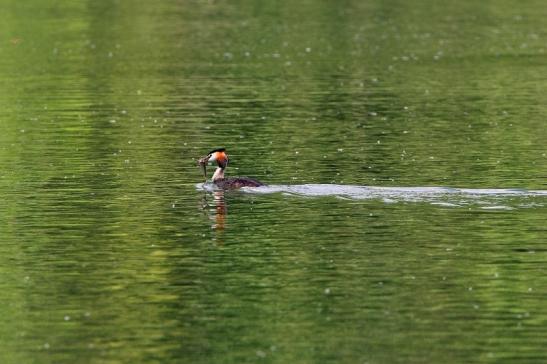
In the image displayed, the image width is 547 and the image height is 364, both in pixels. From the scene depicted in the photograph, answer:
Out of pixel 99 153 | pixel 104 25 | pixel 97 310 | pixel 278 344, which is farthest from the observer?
pixel 104 25

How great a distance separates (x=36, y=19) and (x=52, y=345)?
174 feet

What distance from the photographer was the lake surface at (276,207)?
1823 centimetres

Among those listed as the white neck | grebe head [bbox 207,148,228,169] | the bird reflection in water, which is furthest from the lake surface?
grebe head [bbox 207,148,228,169]

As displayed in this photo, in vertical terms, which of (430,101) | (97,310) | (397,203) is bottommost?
(430,101)

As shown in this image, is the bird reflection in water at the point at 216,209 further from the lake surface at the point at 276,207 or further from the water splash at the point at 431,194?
the water splash at the point at 431,194

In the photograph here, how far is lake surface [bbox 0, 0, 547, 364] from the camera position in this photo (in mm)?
18234

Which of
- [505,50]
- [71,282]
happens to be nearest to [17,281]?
[71,282]

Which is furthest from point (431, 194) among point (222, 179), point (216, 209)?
point (222, 179)

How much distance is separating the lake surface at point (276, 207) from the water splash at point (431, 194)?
6cm

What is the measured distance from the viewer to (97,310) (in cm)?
1923

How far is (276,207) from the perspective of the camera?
26.4 metres

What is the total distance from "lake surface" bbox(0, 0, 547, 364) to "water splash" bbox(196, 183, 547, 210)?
63mm

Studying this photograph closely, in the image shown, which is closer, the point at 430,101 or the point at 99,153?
the point at 99,153

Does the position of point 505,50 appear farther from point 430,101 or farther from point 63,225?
point 63,225
